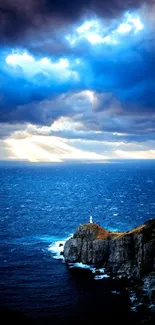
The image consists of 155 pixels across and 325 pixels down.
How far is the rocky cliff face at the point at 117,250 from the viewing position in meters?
78.1

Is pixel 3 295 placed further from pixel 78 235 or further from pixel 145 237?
pixel 145 237

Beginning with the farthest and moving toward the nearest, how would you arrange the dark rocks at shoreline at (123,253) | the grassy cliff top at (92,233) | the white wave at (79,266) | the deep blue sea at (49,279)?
the grassy cliff top at (92,233) → the white wave at (79,266) → the dark rocks at shoreline at (123,253) → the deep blue sea at (49,279)

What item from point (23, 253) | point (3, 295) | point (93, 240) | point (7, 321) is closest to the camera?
point (7, 321)

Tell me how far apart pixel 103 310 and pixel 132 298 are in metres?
7.99

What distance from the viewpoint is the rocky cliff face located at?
A: 78125mm

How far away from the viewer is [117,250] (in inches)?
3354

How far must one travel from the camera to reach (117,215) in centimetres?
15812

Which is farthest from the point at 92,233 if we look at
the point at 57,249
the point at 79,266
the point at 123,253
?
the point at 57,249

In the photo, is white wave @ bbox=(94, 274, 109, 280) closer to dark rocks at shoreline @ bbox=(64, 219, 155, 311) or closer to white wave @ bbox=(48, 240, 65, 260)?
dark rocks at shoreline @ bbox=(64, 219, 155, 311)

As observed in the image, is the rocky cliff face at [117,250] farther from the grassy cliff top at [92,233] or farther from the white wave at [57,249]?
the white wave at [57,249]

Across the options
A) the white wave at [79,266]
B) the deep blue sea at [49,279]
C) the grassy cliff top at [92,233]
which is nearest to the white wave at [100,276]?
the deep blue sea at [49,279]

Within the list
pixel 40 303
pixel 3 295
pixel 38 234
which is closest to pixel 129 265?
pixel 40 303

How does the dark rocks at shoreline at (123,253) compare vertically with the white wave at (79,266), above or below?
above

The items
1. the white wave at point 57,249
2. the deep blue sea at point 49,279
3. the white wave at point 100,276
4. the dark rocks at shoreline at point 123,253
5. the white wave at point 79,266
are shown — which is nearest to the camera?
the deep blue sea at point 49,279
